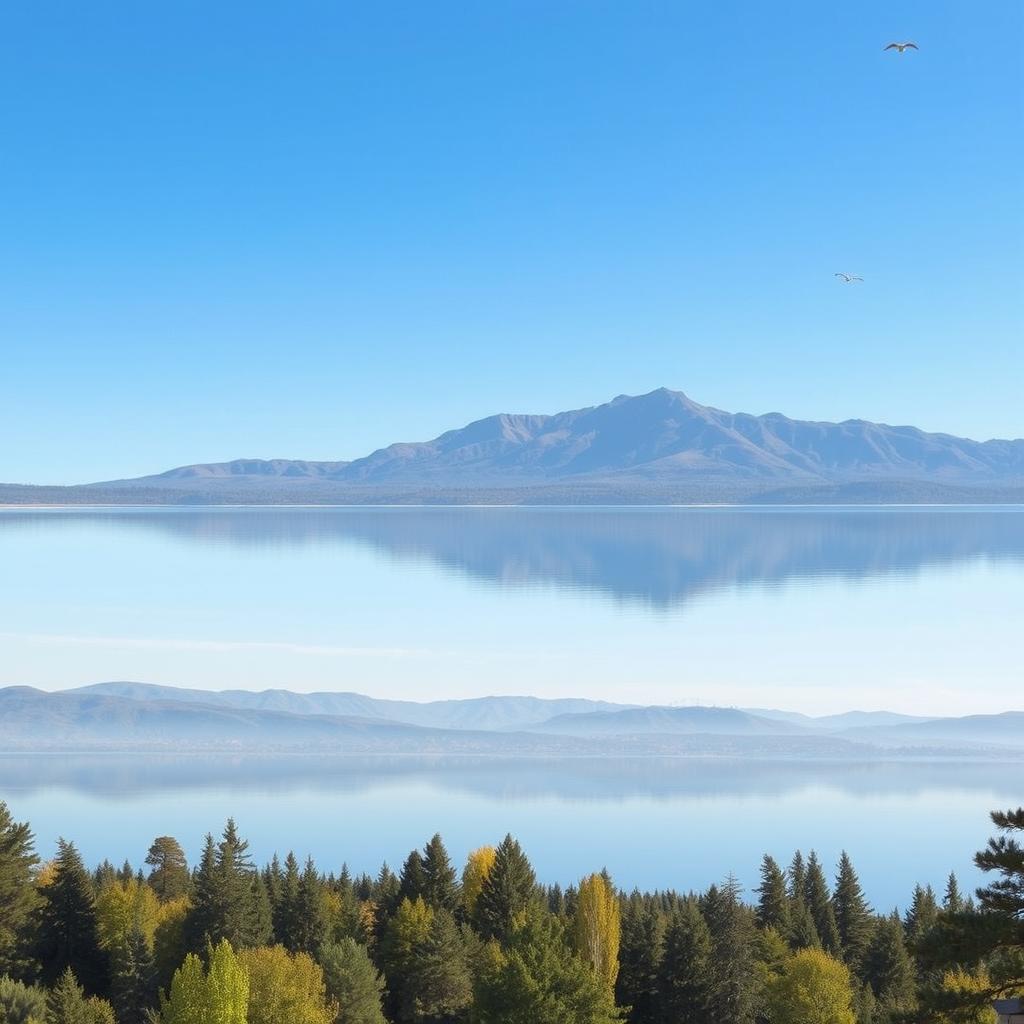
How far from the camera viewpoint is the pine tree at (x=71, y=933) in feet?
165

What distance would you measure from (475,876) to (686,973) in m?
18.2

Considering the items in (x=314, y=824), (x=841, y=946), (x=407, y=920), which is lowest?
(x=314, y=824)

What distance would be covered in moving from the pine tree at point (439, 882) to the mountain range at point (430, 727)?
335 ft

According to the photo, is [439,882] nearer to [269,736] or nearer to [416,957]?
[416,957]

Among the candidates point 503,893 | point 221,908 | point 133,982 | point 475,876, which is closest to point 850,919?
point 475,876

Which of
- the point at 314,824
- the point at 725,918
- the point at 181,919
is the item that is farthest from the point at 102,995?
the point at 314,824

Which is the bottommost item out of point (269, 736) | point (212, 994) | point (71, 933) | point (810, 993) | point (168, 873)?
point (269, 736)

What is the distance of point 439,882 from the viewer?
194ft

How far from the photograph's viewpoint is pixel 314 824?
136m

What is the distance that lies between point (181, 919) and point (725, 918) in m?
21.5

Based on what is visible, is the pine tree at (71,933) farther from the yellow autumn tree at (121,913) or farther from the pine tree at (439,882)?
the pine tree at (439,882)

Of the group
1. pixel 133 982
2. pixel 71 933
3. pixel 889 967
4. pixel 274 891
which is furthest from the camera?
pixel 274 891

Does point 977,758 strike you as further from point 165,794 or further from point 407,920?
point 407,920

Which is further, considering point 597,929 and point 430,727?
point 430,727
